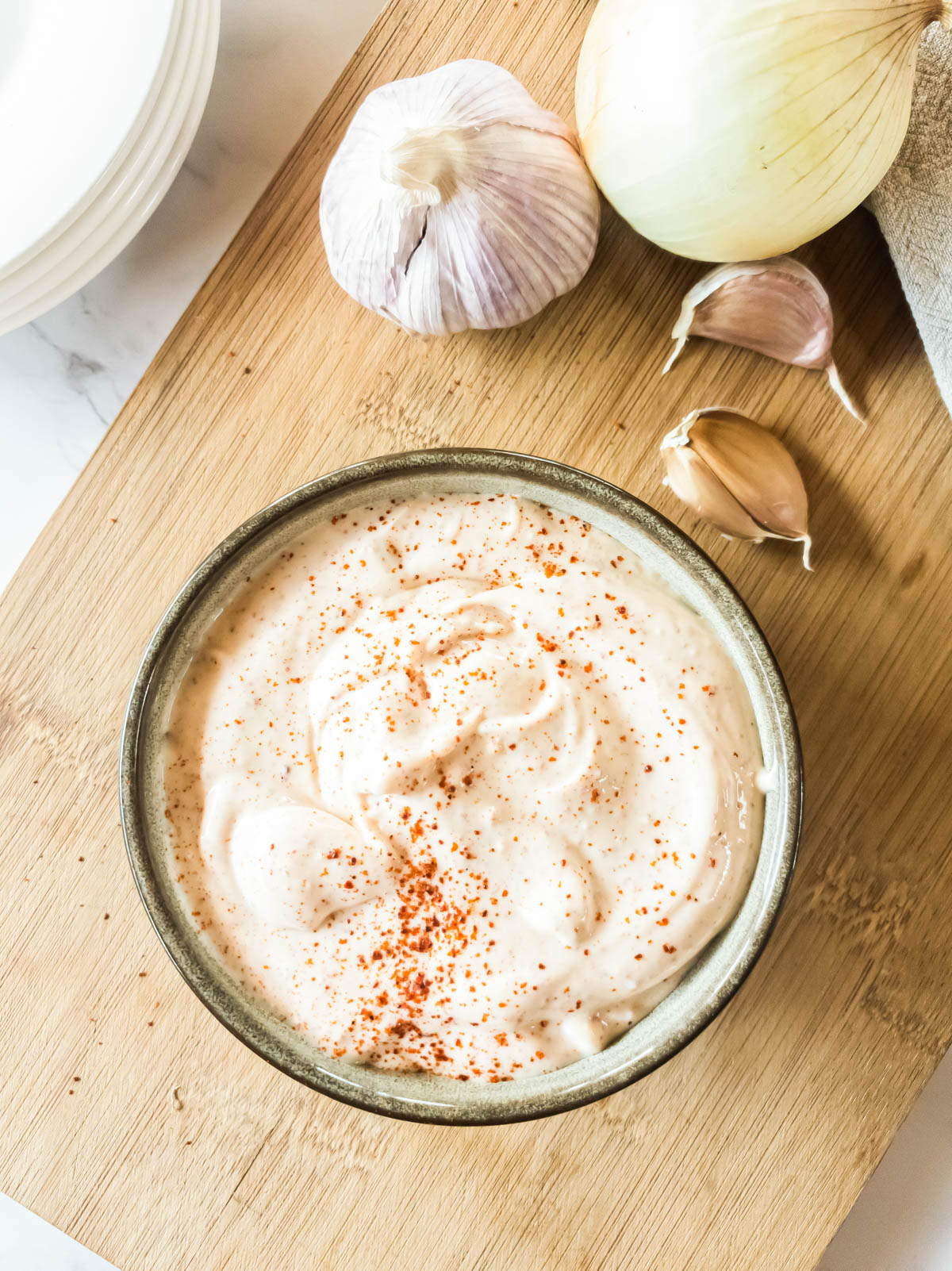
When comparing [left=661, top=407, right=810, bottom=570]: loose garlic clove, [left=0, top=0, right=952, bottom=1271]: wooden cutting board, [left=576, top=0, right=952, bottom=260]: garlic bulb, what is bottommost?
[left=0, top=0, right=952, bottom=1271]: wooden cutting board

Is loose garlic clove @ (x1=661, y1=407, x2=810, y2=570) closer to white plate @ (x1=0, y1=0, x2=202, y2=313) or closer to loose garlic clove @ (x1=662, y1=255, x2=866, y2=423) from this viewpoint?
loose garlic clove @ (x1=662, y1=255, x2=866, y2=423)

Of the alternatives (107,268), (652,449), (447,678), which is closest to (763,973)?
(447,678)

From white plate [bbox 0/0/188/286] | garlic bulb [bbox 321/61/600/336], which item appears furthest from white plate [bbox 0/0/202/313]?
garlic bulb [bbox 321/61/600/336]

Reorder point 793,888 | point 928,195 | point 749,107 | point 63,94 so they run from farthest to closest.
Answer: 1. point 63,94
2. point 793,888
3. point 928,195
4. point 749,107

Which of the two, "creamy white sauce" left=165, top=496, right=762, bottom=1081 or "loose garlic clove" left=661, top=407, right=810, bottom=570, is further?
"loose garlic clove" left=661, top=407, right=810, bottom=570

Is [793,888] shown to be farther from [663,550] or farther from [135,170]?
[135,170]

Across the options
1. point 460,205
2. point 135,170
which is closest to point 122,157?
point 135,170
